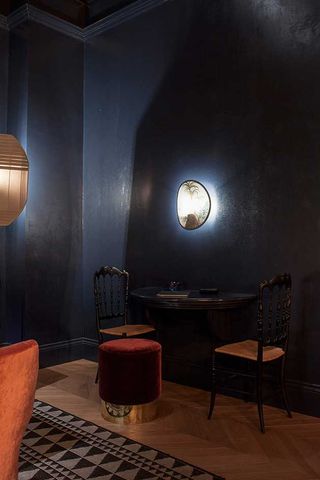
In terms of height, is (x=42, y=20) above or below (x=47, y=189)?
above

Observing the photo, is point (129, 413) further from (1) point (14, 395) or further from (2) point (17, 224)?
(2) point (17, 224)

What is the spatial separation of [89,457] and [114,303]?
2.21m

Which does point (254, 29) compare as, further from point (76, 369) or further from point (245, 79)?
point (76, 369)

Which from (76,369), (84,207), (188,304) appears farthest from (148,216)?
(76,369)

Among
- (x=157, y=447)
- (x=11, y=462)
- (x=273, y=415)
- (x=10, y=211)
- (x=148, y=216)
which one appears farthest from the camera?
(x=148, y=216)

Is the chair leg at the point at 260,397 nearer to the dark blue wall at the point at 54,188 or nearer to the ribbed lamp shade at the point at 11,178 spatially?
the ribbed lamp shade at the point at 11,178

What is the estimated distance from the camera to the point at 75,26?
16.6 feet

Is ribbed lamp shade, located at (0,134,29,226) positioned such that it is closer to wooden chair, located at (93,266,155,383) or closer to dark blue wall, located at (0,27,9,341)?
wooden chair, located at (93,266,155,383)

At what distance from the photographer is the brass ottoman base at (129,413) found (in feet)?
10.4

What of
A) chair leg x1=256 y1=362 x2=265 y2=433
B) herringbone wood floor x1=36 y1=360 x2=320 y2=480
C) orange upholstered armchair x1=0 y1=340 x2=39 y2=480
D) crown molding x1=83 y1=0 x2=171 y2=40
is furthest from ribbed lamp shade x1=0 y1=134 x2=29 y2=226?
orange upholstered armchair x1=0 y1=340 x2=39 y2=480

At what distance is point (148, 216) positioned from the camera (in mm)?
4488

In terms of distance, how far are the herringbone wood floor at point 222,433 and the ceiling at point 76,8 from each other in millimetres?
3674

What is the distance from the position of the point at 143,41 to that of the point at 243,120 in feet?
4.96

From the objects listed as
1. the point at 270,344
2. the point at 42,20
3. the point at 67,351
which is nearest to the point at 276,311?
the point at 270,344
